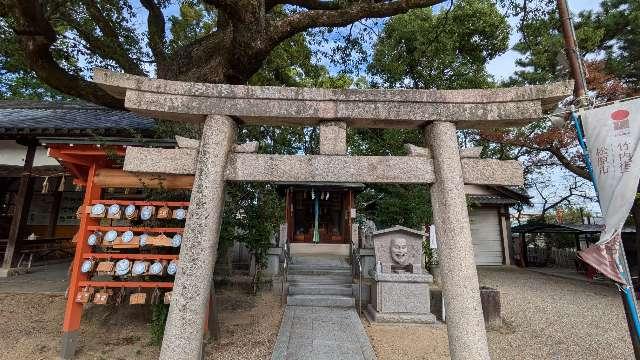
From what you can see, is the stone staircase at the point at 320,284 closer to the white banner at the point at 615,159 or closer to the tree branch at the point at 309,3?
the white banner at the point at 615,159

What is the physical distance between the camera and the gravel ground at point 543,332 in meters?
5.96

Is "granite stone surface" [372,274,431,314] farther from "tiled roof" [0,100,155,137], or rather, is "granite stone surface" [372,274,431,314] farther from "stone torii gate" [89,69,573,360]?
"tiled roof" [0,100,155,137]

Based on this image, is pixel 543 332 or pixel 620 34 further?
pixel 620 34

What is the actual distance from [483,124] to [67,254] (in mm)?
15108

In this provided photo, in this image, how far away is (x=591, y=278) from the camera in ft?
43.8

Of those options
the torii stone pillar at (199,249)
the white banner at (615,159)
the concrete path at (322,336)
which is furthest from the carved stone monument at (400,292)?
the torii stone pillar at (199,249)

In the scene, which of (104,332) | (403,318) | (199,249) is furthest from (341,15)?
(104,332)

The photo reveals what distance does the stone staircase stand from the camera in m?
9.05

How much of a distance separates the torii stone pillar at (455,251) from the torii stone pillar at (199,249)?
2.46m

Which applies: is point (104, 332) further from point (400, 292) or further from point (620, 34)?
point (620, 34)

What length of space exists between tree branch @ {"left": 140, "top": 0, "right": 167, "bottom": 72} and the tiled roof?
1816 millimetres

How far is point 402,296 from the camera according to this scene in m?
7.92

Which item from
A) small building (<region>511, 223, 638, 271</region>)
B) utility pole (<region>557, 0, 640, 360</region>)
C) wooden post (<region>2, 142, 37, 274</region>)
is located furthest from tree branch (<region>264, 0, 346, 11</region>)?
small building (<region>511, 223, 638, 271</region>)

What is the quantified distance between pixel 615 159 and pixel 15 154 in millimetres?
13749
